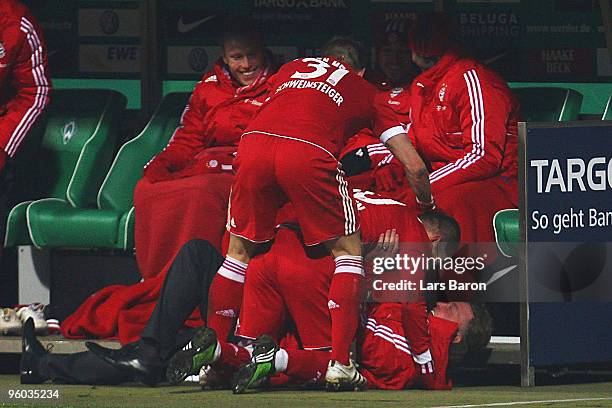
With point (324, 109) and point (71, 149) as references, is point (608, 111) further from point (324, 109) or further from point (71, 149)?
point (71, 149)

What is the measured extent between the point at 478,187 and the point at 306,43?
7.46 ft

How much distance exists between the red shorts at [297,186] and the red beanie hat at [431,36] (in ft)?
4.91

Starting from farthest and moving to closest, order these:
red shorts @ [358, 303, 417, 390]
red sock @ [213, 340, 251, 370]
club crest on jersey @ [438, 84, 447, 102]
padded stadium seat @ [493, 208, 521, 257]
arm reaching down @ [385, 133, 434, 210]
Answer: club crest on jersey @ [438, 84, 447, 102] < padded stadium seat @ [493, 208, 521, 257] < arm reaching down @ [385, 133, 434, 210] < red shorts @ [358, 303, 417, 390] < red sock @ [213, 340, 251, 370]

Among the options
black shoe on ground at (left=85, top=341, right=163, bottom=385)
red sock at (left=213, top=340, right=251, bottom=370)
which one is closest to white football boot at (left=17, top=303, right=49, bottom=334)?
black shoe on ground at (left=85, top=341, right=163, bottom=385)

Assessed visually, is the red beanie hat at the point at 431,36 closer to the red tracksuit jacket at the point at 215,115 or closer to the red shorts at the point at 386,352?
the red tracksuit jacket at the point at 215,115

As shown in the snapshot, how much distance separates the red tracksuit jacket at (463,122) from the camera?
9.73 metres

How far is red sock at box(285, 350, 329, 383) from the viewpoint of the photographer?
8.61 m

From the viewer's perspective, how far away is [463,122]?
9922mm

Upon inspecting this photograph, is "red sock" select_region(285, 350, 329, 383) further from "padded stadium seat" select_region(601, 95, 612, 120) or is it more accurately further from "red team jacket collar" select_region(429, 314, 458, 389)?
"padded stadium seat" select_region(601, 95, 612, 120)

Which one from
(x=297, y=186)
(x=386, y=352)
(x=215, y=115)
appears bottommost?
(x=386, y=352)

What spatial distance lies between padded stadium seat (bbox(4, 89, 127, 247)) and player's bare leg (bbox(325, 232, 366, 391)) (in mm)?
2456

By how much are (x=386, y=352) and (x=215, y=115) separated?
2.15m

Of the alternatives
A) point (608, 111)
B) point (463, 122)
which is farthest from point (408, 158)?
point (608, 111)

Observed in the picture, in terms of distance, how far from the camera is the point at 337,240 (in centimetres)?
884
